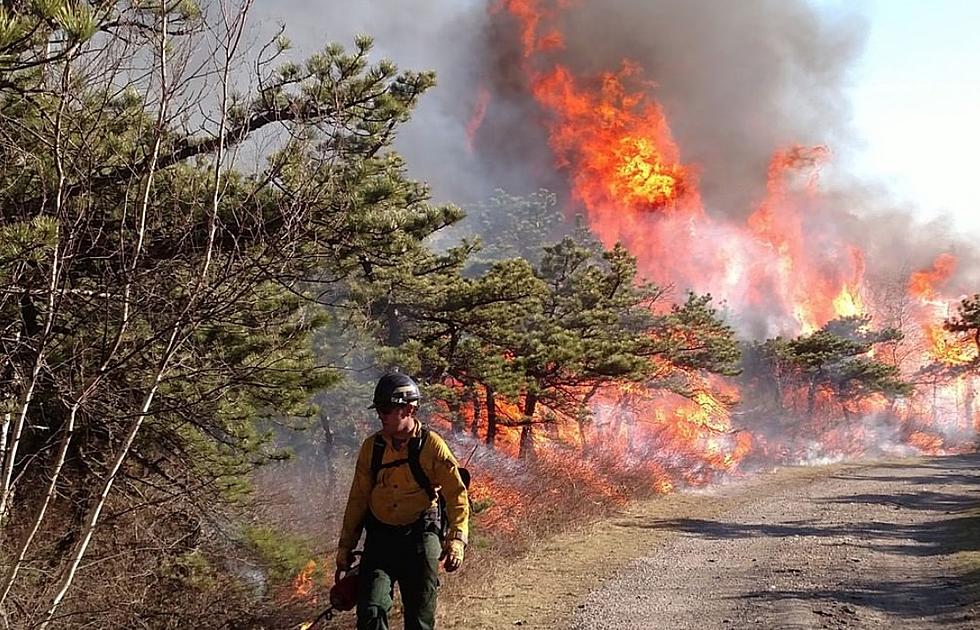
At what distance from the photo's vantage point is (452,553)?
14.3ft

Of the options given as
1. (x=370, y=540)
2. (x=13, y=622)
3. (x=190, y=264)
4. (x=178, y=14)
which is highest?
(x=178, y=14)

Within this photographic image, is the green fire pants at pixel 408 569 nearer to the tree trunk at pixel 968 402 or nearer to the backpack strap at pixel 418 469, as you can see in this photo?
the backpack strap at pixel 418 469

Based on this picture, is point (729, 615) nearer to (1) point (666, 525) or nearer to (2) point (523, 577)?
(2) point (523, 577)

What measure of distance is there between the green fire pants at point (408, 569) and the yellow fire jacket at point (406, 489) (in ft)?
0.35

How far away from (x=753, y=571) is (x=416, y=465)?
690 cm

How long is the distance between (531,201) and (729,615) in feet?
156

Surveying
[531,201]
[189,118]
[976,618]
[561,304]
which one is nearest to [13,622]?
[189,118]

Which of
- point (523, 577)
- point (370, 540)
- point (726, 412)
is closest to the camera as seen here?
point (370, 540)

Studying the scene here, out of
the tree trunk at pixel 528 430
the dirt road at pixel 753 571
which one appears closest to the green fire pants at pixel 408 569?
the dirt road at pixel 753 571

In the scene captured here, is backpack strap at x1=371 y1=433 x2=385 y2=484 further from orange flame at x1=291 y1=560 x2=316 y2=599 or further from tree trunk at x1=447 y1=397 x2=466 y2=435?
tree trunk at x1=447 y1=397 x2=466 y2=435

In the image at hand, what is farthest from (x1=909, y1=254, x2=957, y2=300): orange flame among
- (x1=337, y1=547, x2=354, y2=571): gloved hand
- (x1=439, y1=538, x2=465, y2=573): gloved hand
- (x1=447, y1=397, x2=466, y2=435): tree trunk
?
(x1=337, y1=547, x2=354, y2=571): gloved hand

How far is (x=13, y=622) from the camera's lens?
4.85 m

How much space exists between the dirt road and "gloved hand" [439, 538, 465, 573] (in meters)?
3.91

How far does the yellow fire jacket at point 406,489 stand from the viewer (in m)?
4.42
